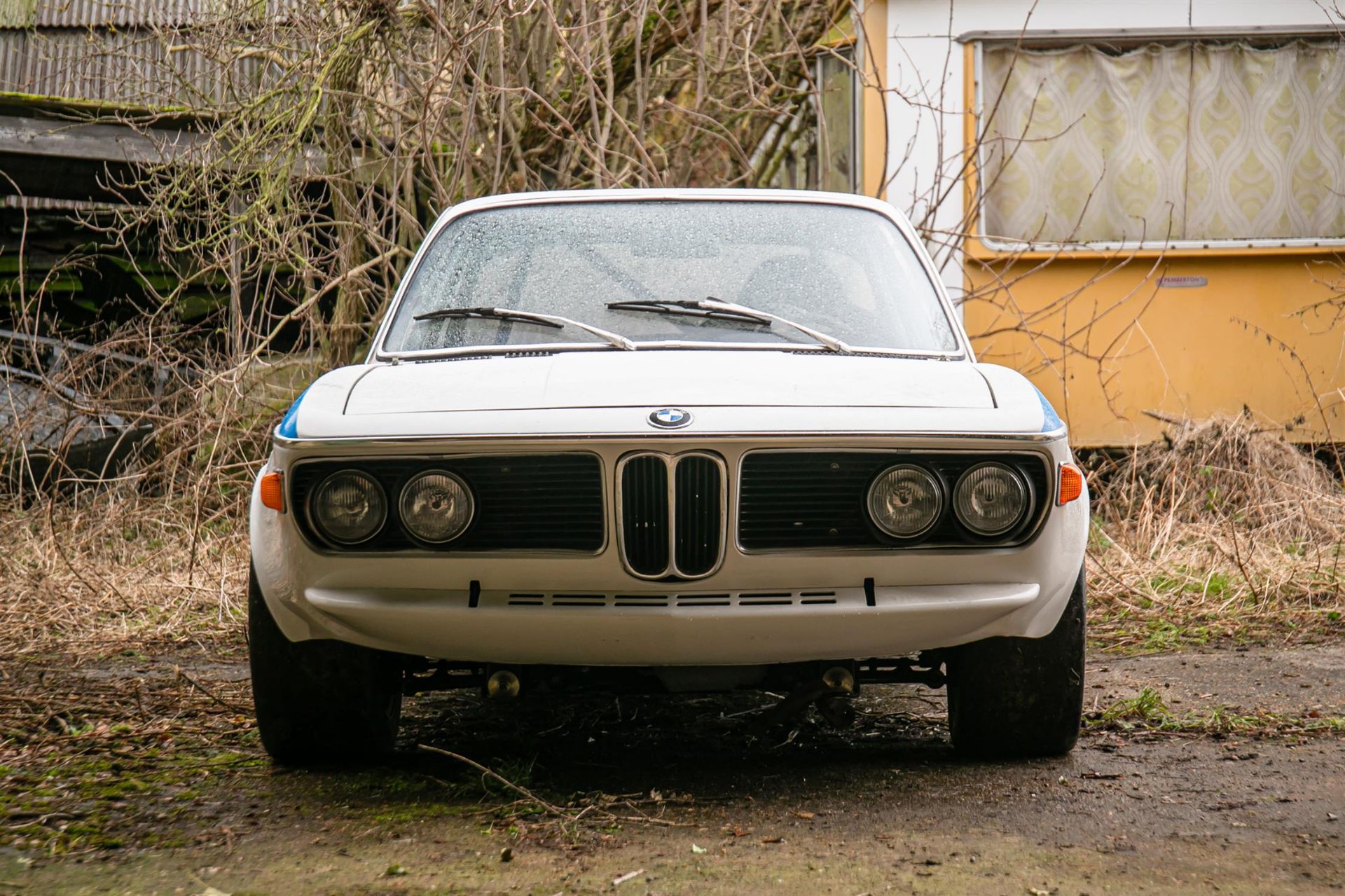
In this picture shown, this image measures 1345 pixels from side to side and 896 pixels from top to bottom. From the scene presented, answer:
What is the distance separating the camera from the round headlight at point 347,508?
9.87 feet

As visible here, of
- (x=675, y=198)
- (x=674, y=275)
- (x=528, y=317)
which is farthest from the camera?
(x=675, y=198)

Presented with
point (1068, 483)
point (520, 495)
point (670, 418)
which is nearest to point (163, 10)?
point (520, 495)

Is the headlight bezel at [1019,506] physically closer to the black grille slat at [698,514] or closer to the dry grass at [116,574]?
the black grille slat at [698,514]

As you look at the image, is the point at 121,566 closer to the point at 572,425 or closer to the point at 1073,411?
the point at 572,425

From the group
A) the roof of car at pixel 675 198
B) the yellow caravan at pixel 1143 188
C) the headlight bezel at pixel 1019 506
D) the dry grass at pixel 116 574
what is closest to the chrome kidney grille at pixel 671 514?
the headlight bezel at pixel 1019 506

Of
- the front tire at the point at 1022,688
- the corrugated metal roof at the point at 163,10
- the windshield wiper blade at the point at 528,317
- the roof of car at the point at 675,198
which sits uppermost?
the corrugated metal roof at the point at 163,10

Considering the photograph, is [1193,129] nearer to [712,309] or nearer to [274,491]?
[712,309]

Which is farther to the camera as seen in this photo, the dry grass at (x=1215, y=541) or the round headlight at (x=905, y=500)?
the dry grass at (x=1215, y=541)

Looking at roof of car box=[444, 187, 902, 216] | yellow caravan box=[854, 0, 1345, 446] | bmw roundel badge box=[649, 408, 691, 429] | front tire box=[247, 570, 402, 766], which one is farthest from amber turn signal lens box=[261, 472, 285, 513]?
yellow caravan box=[854, 0, 1345, 446]

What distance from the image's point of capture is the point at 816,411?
297 cm

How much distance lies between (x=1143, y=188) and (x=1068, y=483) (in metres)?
5.66

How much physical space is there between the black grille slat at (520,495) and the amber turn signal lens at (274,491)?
0.11 metres

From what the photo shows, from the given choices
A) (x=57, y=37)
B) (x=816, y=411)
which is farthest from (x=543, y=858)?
(x=57, y=37)

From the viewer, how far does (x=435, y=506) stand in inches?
118
